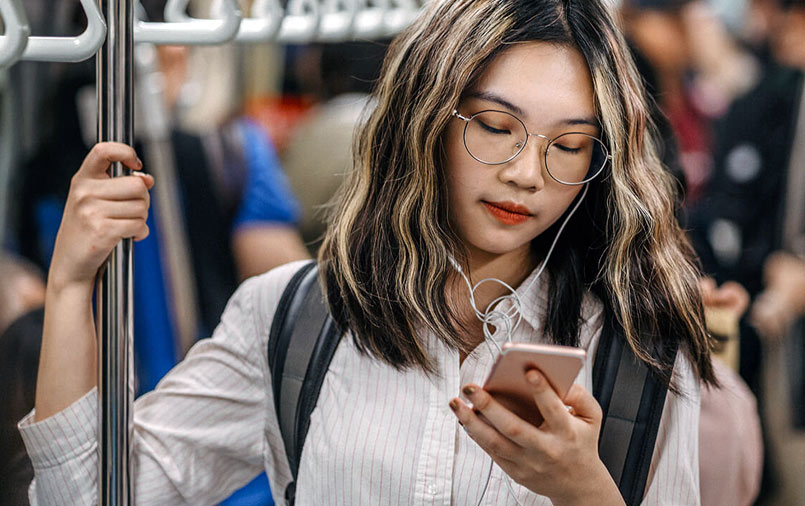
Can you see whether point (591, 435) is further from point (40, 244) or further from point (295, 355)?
point (40, 244)

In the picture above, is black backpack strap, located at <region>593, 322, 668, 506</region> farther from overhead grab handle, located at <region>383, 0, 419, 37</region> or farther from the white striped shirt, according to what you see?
overhead grab handle, located at <region>383, 0, 419, 37</region>

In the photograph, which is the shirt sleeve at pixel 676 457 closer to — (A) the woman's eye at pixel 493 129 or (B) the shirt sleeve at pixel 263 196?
(A) the woman's eye at pixel 493 129

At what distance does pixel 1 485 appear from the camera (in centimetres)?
107

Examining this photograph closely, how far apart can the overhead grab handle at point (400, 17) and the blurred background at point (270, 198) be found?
0.08 meters

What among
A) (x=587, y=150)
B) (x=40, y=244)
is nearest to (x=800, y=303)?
(x=587, y=150)

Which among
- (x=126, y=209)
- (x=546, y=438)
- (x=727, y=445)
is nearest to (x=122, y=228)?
(x=126, y=209)

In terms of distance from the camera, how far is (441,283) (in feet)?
3.71

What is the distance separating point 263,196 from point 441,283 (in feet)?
3.60

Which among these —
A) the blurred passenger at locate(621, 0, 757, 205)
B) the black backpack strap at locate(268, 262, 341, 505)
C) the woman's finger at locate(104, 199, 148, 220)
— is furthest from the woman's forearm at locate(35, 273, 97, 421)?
the blurred passenger at locate(621, 0, 757, 205)

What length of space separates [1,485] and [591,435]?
0.72 meters

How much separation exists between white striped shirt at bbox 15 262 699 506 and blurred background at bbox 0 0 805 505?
136mm

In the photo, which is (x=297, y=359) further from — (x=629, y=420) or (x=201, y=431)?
(x=629, y=420)

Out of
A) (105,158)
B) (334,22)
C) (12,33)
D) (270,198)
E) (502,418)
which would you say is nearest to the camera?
(12,33)

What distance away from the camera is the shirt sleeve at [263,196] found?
2.12 meters
